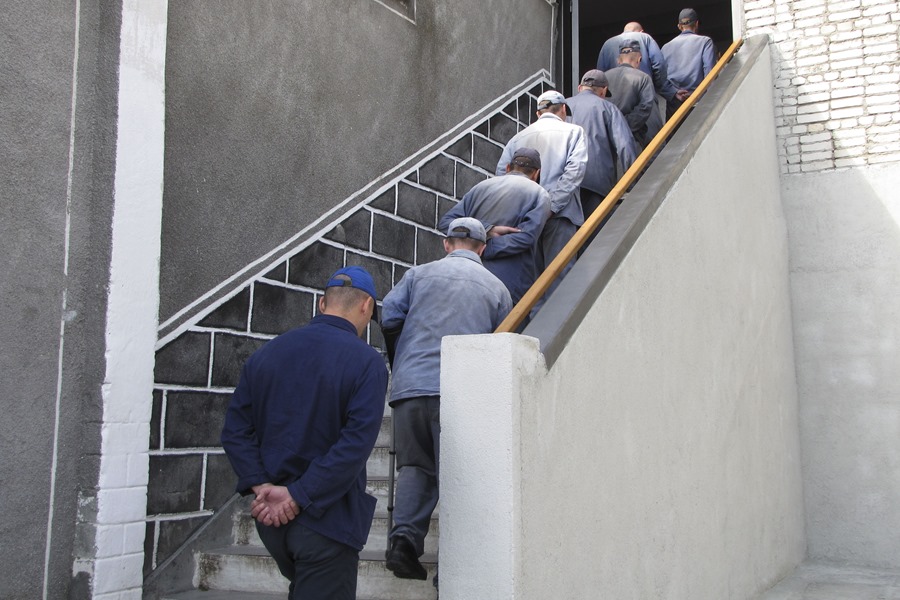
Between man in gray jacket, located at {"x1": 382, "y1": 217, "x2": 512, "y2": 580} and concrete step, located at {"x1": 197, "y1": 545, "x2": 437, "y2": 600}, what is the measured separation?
27cm

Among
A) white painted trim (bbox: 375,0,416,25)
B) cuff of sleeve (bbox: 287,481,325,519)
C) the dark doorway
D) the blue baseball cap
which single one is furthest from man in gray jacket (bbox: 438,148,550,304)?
the dark doorway

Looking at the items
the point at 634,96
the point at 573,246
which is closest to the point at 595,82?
the point at 634,96

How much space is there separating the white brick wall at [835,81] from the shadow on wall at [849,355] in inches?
6.9

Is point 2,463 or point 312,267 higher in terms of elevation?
point 312,267

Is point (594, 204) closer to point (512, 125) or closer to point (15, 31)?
point (512, 125)

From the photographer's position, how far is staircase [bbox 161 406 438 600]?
4.02m

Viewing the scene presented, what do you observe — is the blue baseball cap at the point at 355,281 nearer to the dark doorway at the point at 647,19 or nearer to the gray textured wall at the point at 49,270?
the gray textured wall at the point at 49,270

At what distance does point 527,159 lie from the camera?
17.6 ft

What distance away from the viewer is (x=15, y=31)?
4.02 m

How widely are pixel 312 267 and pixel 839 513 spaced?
397cm

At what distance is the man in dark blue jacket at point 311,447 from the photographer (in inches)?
116

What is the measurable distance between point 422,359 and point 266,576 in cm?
144

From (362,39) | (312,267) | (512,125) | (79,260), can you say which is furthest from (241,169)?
(512,125)

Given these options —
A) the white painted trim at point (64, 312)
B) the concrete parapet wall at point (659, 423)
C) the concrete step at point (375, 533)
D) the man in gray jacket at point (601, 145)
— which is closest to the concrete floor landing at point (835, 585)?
the concrete parapet wall at point (659, 423)
